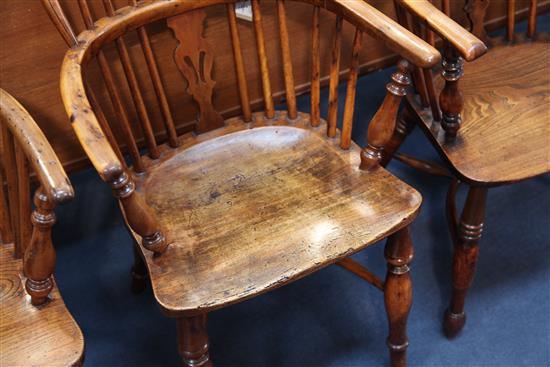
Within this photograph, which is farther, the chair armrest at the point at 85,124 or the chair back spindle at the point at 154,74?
the chair back spindle at the point at 154,74

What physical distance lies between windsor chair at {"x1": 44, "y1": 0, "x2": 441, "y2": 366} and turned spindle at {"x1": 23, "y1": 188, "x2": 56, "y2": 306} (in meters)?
0.10

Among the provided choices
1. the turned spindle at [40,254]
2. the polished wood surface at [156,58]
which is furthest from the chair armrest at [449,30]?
the turned spindle at [40,254]

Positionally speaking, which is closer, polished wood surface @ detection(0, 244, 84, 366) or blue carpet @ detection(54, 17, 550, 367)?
polished wood surface @ detection(0, 244, 84, 366)

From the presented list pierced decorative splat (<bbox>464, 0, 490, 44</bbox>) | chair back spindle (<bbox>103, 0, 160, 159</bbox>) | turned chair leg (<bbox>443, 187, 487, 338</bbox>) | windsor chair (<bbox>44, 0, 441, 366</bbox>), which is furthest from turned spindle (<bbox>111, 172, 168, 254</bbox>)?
pierced decorative splat (<bbox>464, 0, 490, 44</bbox>)

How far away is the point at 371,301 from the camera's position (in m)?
1.67

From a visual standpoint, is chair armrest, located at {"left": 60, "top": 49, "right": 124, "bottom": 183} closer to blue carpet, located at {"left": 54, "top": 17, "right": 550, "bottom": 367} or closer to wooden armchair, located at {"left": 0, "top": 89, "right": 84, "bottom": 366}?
wooden armchair, located at {"left": 0, "top": 89, "right": 84, "bottom": 366}

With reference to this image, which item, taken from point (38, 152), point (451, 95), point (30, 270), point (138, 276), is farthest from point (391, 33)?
point (138, 276)

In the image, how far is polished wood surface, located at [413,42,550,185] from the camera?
4.33ft

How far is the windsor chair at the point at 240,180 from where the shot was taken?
44.3 inches

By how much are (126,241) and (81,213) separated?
0.49ft

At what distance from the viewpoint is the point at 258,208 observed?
1.29 metres

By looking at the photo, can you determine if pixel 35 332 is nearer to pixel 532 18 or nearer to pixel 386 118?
pixel 386 118

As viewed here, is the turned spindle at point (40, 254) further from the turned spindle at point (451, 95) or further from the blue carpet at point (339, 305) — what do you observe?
the turned spindle at point (451, 95)

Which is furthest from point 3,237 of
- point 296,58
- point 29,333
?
point 296,58
